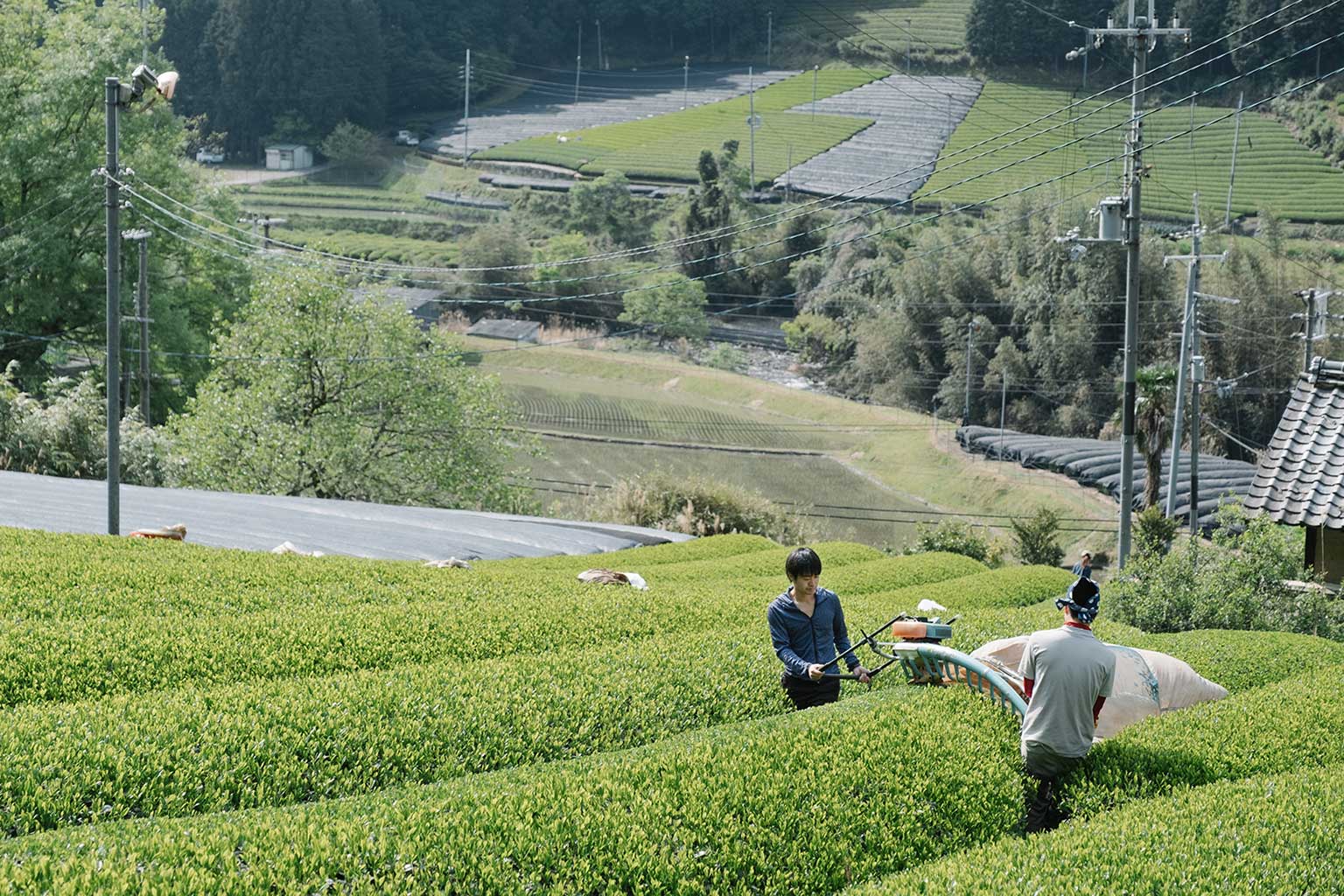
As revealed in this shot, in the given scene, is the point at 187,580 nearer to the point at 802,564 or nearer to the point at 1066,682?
the point at 802,564

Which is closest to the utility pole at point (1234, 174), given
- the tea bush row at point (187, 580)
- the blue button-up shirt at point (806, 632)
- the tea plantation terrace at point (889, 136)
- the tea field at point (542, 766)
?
the tea plantation terrace at point (889, 136)

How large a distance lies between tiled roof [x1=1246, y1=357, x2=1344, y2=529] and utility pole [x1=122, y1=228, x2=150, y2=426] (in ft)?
99.6

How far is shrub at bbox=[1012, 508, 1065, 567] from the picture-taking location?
129 feet

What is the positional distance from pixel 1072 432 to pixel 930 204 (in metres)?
32.2

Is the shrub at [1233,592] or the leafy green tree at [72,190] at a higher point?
the leafy green tree at [72,190]

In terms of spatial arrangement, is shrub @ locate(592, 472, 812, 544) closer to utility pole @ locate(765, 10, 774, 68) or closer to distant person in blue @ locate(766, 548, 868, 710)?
distant person in blue @ locate(766, 548, 868, 710)

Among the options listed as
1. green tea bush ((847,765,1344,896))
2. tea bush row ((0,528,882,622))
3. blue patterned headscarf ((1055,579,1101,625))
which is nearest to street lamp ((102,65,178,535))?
tea bush row ((0,528,882,622))

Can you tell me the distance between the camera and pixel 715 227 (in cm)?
9038

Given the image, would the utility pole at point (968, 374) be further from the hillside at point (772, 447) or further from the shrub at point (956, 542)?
the shrub at point (956, 542)

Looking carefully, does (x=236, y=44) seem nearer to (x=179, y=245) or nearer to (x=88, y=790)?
(x=179, y=245)

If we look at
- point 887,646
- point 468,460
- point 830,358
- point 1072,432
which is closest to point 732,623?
point 887,646

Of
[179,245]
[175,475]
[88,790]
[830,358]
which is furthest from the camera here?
[830,358]

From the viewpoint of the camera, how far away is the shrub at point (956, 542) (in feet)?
116

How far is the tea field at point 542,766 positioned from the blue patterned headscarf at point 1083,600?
139cm
